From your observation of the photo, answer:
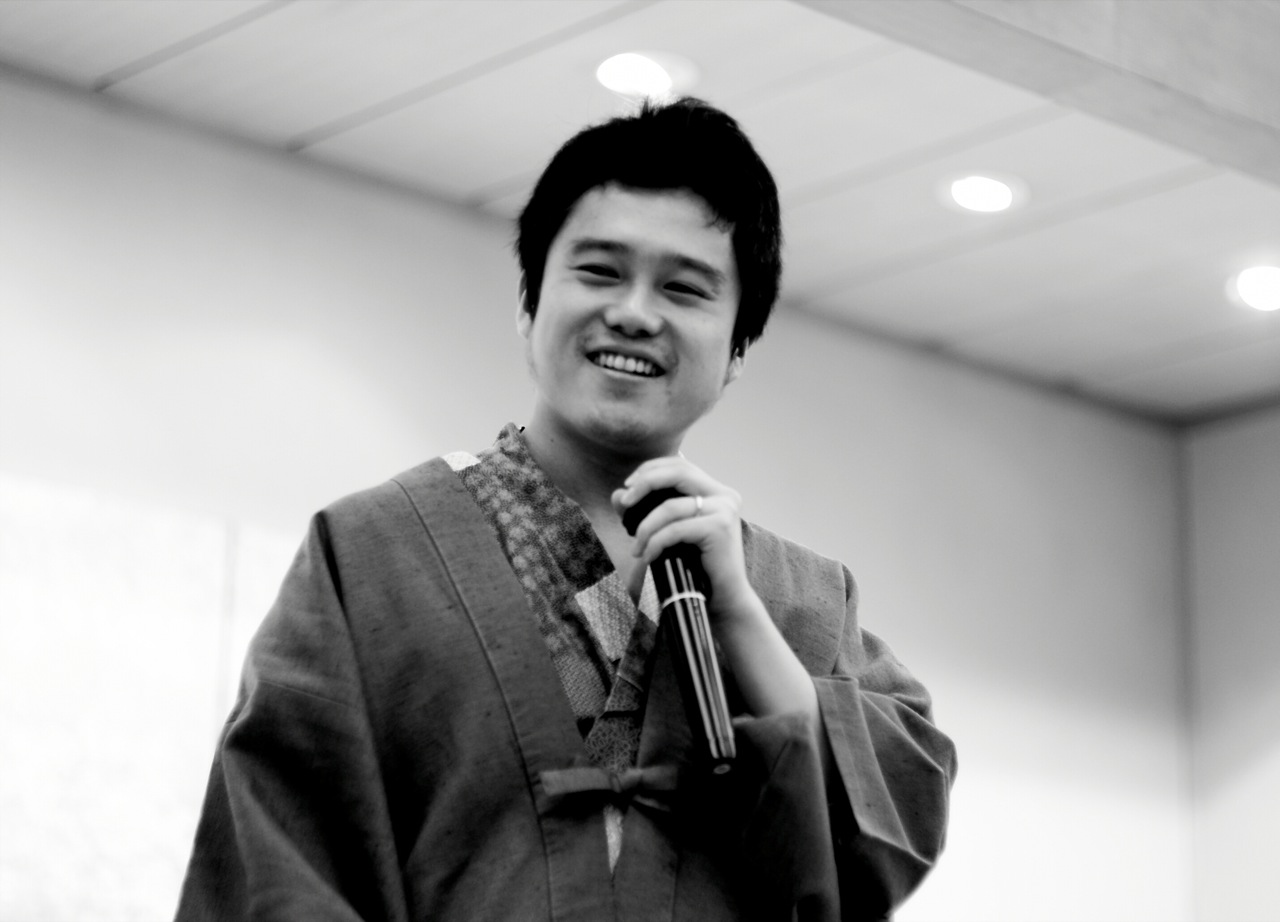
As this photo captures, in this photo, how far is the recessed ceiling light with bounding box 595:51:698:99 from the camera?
14.0 ft

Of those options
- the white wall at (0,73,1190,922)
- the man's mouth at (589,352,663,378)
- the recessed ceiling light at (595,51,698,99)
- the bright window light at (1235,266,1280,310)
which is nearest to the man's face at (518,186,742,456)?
the man's mouth at (589,352,663,378)

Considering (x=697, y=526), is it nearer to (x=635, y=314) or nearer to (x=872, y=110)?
(x=635, y=314)

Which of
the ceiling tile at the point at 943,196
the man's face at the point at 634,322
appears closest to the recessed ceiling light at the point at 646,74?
the ceiling tile at the point at 943,196

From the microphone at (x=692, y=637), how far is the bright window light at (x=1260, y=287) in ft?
14.0

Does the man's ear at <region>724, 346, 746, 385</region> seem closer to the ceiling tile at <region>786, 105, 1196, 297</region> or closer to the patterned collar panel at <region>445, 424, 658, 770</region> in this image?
the patterned collar panel at <region>445, 424, 658, 770</region>

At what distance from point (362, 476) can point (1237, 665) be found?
331 centimetres

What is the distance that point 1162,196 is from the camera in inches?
194

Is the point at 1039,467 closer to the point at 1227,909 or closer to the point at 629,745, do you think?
the point at 1227,909

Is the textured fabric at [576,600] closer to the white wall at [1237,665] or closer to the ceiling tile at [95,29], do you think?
the ceiling tile at [95,29]

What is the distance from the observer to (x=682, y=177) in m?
1.68

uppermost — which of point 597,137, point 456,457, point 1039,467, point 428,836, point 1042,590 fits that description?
point 1039,467

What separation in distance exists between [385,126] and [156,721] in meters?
1.48

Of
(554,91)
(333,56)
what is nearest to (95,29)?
(333,56)

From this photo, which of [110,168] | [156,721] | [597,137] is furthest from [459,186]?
[597,137]
